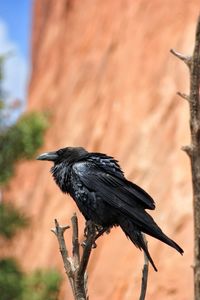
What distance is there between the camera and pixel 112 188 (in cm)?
444

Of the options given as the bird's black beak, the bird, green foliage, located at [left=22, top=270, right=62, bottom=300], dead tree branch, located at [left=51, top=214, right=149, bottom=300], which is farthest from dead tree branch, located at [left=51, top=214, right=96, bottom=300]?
green foliage, located at [left=22, top=270, right=62, bottom=300]

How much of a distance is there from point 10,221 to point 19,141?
1.30m

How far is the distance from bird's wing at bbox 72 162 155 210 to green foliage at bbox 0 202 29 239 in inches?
315

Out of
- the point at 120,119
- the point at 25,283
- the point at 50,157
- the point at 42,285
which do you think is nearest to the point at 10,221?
the point at 25,283

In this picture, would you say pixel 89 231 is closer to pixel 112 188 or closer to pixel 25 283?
pixel 112 188

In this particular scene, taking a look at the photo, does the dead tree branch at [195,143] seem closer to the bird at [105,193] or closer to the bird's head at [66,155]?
the bird at [105,193]

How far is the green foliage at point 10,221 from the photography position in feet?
40.7

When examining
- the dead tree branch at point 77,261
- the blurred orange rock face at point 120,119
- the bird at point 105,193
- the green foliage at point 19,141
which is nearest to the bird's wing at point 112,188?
the bird at point 105,193

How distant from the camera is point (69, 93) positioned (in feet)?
52.2

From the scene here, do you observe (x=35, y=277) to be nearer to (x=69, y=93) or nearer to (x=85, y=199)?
(x=69, y=93)

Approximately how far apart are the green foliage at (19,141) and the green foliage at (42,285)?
161cm

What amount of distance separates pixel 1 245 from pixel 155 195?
394 cm

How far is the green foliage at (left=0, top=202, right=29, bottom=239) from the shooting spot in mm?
12397

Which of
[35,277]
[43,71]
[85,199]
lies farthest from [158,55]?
[85,199]
